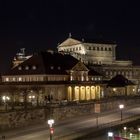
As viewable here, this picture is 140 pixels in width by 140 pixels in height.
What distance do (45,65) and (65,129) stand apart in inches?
1440

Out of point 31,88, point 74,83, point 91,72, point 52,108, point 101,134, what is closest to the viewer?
point 101,134

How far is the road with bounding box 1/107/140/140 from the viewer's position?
202 feet

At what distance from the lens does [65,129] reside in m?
68.5

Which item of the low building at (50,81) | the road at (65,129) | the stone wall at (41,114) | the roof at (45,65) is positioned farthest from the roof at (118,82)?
the road at (65,129)

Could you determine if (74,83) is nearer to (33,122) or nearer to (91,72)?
(91,72)

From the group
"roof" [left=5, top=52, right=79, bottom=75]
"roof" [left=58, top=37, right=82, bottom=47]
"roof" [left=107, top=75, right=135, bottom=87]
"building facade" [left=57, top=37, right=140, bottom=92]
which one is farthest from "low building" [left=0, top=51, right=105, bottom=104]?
"roof" [left=58, top=37, right=82, bottom=47]

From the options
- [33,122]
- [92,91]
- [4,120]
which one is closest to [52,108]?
[33,122]

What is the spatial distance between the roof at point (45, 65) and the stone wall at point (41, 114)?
1356 centimetres

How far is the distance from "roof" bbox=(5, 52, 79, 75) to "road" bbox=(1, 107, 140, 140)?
19.8 m

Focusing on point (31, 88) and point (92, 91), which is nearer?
point (31, 88)

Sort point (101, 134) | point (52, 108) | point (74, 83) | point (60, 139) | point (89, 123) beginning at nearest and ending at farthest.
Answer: point (60, 139), point (101, 134), point (89, 123), point (52, 108), point (74, 83)

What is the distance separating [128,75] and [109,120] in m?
69.7

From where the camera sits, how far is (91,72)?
113750 mm

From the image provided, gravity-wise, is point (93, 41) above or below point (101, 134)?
above
